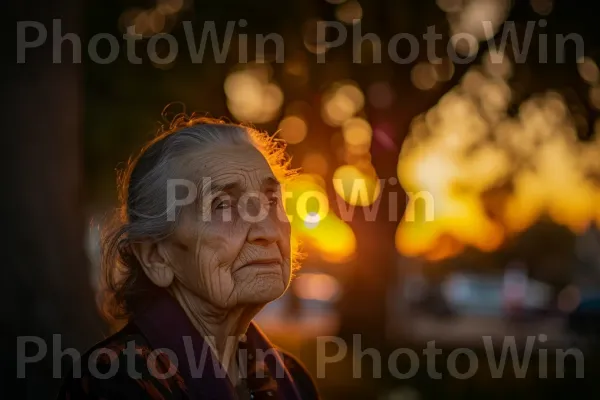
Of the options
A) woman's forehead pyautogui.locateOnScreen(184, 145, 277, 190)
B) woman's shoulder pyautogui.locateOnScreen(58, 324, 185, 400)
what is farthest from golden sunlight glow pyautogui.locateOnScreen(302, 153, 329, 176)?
woman's shoulder pyautogui.locateOnScreen(58, 324, 185, 400)

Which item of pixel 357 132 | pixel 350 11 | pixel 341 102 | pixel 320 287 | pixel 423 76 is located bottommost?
pixel 320 287

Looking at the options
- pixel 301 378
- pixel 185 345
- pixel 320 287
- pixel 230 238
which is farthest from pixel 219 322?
pixel 320 287

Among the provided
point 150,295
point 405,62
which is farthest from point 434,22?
point 150,295

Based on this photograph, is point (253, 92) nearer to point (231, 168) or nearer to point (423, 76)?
point (423, 76)

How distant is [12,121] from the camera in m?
4.72

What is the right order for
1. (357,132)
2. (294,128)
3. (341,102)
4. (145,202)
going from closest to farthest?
(145,202) → (294,128) → (341,102) → (357,132)

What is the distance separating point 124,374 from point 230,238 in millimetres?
401

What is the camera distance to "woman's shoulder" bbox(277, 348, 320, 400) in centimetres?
246

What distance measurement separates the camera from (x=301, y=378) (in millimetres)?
2494

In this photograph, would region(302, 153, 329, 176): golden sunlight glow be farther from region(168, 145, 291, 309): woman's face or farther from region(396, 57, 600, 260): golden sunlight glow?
region(168, 145, 291, 309): woman's face

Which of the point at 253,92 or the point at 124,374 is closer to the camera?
the point at 124,374

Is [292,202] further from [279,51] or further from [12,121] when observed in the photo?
[279,51]

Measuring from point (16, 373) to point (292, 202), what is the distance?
2215 mm

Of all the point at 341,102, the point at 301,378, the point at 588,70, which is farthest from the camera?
the point at 341,102
